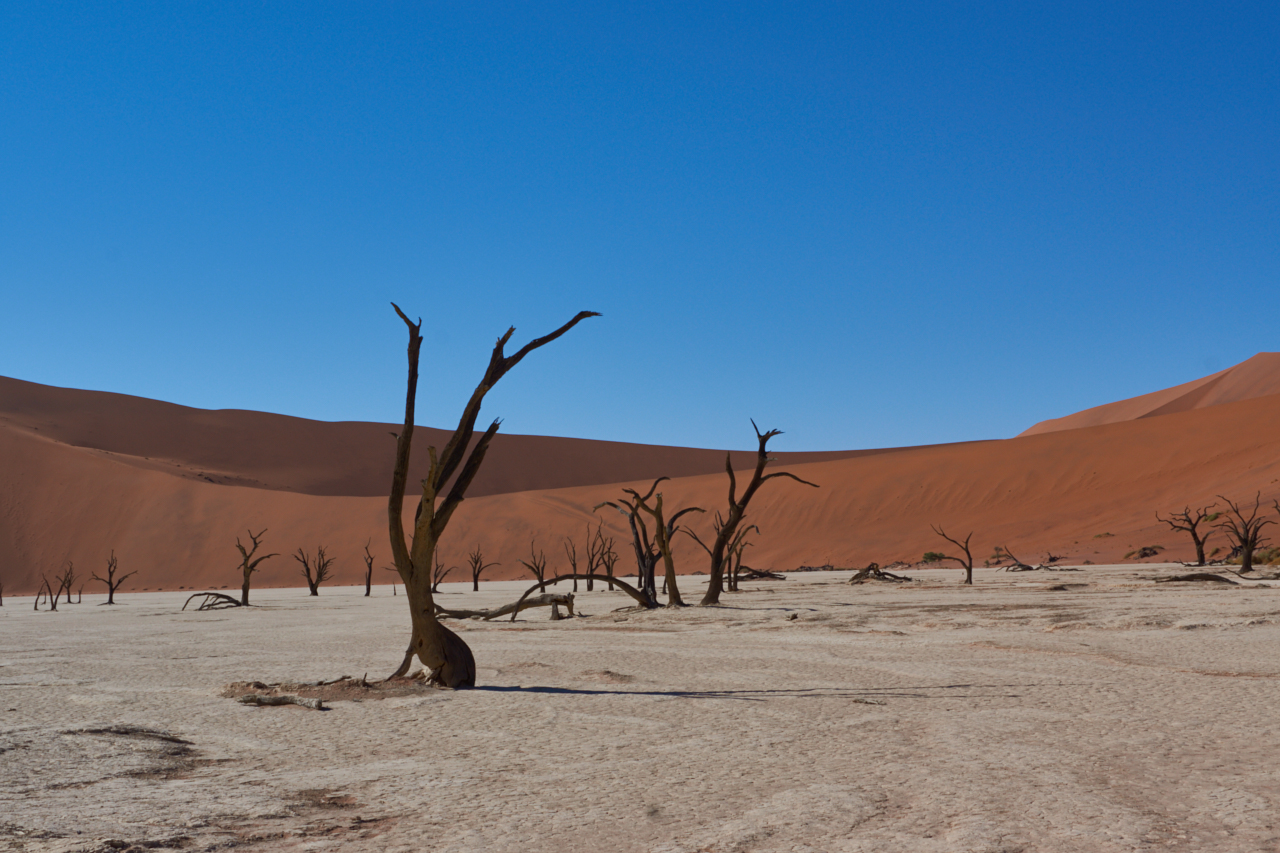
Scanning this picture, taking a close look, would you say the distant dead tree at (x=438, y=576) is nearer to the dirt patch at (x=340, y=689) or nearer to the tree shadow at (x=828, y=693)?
the dirt patch at (x=340, y=689)

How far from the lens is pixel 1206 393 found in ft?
435

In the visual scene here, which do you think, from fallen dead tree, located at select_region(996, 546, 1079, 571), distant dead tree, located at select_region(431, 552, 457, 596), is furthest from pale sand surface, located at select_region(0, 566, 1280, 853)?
fallen dead tree, located at select_region(996, 546, 1079, 571)

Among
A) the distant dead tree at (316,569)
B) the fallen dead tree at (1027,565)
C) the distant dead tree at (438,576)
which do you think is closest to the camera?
the distant dead tree at (438,576)

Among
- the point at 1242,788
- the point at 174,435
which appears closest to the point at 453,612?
the point at 1242,788

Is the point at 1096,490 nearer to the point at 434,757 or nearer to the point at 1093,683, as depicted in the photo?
the point at 1093,683

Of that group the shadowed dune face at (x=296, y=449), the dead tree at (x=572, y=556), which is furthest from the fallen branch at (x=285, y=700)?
the shadowed dune face at (x=296, y=449)

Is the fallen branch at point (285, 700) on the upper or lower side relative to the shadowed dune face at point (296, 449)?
lower

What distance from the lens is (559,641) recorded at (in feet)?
41.1

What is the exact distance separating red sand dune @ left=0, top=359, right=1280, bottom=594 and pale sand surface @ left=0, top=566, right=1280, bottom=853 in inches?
1260

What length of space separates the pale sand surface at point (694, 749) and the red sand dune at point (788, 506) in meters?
32.0

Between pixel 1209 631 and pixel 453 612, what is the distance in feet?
26.9

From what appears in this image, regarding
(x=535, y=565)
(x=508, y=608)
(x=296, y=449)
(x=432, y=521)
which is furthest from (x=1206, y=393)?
(x=432, y=521)

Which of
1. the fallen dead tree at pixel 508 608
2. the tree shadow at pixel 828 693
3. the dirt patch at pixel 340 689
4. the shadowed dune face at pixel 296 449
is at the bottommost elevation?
the tree shadow at pixel 828 693

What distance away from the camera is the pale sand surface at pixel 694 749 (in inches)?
154
